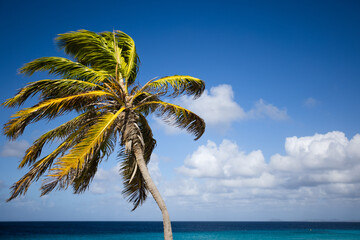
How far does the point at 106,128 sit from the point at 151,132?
2.18 metres

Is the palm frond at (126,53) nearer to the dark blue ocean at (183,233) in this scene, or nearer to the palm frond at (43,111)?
the palm frond at (43,111)

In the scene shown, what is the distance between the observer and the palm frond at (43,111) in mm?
8008

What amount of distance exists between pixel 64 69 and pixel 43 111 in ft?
6.05

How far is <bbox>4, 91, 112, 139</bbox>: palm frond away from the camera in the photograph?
8008 mm

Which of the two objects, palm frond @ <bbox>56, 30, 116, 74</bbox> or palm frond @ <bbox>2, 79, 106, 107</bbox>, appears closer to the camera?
palm frond @ <bbox>2, 79, 106, 107</bbox>

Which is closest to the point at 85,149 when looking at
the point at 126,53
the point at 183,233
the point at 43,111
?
the point at 43,111

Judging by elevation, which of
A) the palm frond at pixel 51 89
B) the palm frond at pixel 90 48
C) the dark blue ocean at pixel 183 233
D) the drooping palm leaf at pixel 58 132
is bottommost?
the dark blue ocean at pixel 183 233

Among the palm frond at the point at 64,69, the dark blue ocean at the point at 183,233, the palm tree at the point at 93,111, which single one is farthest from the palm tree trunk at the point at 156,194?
the dark blue ocean at the point at 183,233

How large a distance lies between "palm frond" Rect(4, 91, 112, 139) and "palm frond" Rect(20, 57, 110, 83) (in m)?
Result: 0.88

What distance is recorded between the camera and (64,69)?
948 centimetres

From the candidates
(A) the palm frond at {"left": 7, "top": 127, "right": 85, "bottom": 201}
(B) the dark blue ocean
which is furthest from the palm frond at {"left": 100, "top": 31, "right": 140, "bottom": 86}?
(B) the dark blue ocean

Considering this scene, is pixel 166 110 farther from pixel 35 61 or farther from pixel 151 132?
pixel 35 61

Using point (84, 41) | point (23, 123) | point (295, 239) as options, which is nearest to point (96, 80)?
point (84, 41)

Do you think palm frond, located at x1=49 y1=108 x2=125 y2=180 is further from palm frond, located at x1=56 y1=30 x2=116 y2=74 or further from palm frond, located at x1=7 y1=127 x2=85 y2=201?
palm frond, located at x1=56 y1=30 x2=116 y2=74
